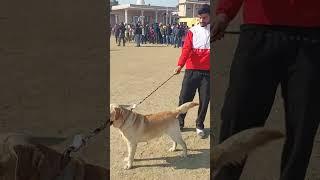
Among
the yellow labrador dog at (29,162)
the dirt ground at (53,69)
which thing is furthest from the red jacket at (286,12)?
the yellow labrador dog at (29,162)

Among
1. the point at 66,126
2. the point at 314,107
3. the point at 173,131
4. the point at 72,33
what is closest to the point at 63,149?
the point at 66,126

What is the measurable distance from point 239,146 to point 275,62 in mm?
417

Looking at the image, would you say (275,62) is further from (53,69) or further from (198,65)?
(198,65)

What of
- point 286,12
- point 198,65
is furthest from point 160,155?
point 286,12

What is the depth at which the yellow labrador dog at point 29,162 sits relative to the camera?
2191 mm

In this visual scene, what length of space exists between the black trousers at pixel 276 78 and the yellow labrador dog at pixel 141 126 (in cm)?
191

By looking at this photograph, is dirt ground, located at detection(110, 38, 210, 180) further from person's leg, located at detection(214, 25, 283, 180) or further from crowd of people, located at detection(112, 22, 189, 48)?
crowd of people, located at detection(112, 22, 189, 48)

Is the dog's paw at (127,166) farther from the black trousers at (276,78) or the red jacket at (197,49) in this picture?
the black trousers at (276,78)

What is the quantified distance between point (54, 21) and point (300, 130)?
1215 millimetres

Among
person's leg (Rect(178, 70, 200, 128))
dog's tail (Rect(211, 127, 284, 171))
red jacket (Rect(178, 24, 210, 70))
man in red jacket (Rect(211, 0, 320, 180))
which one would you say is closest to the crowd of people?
person's leg (Rect(178, 70, 200, 128))

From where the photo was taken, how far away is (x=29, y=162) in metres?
2.21

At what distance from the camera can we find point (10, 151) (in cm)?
219

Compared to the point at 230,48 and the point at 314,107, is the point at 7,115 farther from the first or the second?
the point at 314,107

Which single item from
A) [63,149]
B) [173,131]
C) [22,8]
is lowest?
[173,131]
